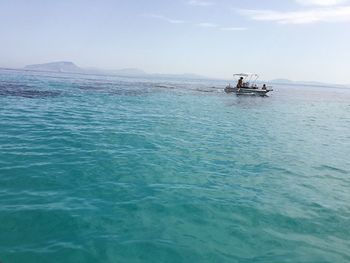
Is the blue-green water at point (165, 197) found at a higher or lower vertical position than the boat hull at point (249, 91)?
lower

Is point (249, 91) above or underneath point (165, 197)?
above

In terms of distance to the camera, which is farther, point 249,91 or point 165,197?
point 249,91

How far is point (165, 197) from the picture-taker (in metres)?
9.91

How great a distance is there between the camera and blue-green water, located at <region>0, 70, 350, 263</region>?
724 cm

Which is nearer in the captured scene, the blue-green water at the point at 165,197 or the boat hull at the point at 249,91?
the blue-green water at the point at 165,197

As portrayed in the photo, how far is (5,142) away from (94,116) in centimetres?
944

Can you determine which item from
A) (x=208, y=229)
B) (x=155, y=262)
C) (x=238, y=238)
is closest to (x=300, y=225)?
(x=238, y=238)

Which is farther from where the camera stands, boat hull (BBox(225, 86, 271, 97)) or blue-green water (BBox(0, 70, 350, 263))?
boat hull (BBox(225, 86, 271, 97))

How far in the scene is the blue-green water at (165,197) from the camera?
7.24 metres

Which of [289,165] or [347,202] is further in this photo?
[289,165]

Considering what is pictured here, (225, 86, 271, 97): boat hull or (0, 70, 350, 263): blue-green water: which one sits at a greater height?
(225, 86, 271, 97): boat hull

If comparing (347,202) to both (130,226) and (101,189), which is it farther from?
(101,189)

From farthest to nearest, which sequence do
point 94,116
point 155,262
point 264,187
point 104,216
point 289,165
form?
1. point 94,116
2. point 289,165
3. point 264,187
4. point 104,216
5. point 155,262

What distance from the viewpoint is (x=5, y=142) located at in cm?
1448
